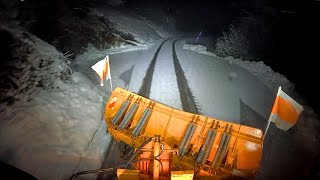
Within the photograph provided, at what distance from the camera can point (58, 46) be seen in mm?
13992

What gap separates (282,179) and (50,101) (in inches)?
368

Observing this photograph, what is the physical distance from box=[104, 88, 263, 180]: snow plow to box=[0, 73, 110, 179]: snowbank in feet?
3.82

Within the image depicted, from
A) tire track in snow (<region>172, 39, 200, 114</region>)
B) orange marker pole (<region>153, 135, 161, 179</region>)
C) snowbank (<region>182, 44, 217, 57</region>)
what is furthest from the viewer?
snowbank (<region>182, 44, 217, 57</region>)

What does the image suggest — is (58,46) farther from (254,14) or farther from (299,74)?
(254,14)

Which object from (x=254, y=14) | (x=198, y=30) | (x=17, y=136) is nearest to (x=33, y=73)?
(x=17, y=136)

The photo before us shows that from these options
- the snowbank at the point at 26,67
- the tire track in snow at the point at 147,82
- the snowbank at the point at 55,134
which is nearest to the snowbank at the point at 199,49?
the tire track in snow at the point at 147,82

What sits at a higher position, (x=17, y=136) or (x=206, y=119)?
(x=206, y=119)

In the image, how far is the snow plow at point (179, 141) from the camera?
623 cm

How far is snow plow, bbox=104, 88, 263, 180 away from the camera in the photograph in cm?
623

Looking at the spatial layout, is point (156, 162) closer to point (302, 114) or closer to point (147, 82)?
point (147, 82)

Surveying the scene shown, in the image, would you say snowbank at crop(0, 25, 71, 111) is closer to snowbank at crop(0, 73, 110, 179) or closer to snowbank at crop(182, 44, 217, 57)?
snowbank at crop(0, 73, 110, 179)

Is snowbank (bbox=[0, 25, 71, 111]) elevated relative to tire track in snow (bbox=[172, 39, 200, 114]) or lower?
lower

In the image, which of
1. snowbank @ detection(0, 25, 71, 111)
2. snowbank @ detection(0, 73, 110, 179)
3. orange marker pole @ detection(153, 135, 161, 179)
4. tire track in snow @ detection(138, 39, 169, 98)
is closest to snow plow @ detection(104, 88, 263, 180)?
orange marker pole @ detection(153, 135, 161, 179)

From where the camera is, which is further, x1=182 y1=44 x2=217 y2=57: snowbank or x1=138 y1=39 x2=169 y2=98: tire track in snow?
x1=182 y1=44 x2=217 y2=57: snowbank
